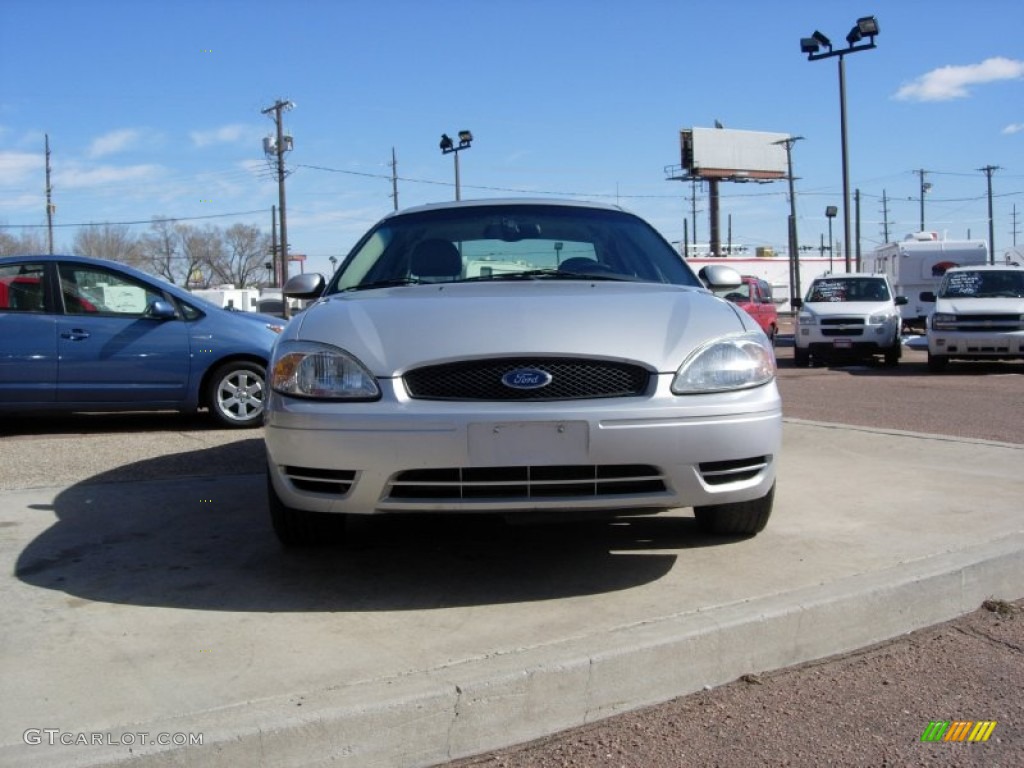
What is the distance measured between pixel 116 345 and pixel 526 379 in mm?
5686

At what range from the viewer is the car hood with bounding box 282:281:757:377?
3.39 meters

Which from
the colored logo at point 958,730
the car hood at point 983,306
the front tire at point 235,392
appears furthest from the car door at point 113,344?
the car hood at point 983,306

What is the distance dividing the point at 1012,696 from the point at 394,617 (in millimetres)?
2041

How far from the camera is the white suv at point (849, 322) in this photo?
56.2 ft

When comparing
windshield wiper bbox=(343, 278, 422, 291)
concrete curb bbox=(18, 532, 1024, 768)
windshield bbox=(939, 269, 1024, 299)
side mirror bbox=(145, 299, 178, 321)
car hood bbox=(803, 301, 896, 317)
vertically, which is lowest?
concrete curb bbox=(18, 532, 1024, 768)

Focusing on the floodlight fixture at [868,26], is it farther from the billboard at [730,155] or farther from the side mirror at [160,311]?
the billboard at [730,155]

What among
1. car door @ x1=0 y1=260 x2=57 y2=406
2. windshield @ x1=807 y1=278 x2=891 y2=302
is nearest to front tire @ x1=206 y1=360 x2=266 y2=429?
car door @ x1=0 y1=260 x2=57 y2=406

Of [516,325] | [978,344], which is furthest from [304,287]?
[978,344]

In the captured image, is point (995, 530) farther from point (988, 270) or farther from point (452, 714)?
point (988, 270)

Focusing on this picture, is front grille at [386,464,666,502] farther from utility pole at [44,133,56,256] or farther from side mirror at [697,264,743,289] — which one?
utility pole at [44,133,56,256]

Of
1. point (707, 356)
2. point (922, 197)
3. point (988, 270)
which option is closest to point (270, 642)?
point (707, 356)

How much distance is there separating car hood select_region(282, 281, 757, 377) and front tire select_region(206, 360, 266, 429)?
4.46 meters

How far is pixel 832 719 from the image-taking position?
2.87 metres

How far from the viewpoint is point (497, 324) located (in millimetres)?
3492
